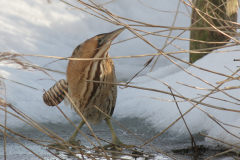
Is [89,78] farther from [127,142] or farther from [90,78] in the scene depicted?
[127,142]

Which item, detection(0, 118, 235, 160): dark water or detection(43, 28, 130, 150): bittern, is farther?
detection(43, 28, 130, 150): bittern

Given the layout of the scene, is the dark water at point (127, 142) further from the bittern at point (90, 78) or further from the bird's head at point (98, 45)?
the bird's head at point (98, 45)

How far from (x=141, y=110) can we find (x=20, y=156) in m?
1.25

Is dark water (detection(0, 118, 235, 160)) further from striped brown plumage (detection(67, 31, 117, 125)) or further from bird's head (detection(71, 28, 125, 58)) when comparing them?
bird's head (detection(71, 28, 125, 58))

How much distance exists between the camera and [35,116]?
7.19ft

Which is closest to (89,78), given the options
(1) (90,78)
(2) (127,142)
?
(1) (90,78)

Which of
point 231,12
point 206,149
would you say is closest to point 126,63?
point 231,12

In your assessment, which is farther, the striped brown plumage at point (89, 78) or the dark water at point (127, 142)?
the striped brown plumage at point (89, 78)

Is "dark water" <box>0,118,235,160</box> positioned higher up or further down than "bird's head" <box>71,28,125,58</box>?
further down

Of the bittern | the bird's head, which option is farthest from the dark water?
the bird's head

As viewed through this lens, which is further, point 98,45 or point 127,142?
point 127,142

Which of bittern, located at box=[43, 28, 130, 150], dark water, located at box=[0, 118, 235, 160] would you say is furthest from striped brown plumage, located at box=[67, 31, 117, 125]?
dark water, located at box=[0, 118, 235, 160]

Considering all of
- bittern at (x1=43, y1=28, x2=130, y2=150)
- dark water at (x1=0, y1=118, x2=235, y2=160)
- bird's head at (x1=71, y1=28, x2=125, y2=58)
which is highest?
bird's head at (x1=71, y1=28, x2=125, y2=58)

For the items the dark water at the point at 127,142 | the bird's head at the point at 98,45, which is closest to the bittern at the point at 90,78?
the bird's head at the point at 98,45
